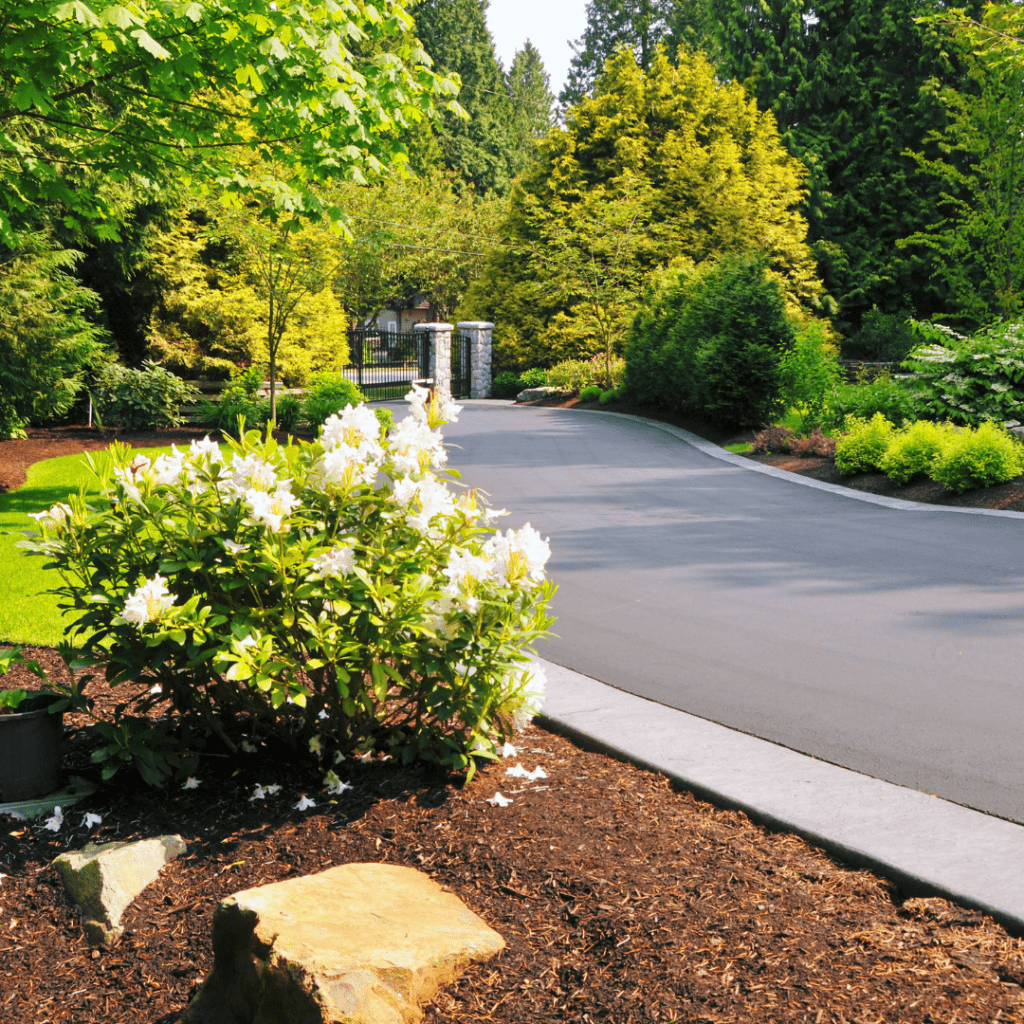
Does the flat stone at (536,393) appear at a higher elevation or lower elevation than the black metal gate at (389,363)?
lower

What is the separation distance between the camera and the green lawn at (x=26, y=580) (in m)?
5.64

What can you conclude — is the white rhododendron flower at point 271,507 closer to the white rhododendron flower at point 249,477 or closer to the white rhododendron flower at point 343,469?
the white rhododendron flower at point 249,477

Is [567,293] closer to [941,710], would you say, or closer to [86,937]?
[941,710]

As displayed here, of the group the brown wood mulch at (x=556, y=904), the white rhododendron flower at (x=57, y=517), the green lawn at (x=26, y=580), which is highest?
the white rhododendron flower at (x=57, y=517)

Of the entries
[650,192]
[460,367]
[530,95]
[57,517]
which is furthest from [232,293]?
[530,95]

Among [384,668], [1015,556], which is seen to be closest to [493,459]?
[1015,556]

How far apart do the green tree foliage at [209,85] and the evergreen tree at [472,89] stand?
4976 cm

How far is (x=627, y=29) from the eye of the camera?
182ft

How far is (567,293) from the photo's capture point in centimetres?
2955

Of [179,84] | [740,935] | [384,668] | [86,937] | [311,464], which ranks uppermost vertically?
[179,84]

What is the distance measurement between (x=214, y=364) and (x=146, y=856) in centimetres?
1990

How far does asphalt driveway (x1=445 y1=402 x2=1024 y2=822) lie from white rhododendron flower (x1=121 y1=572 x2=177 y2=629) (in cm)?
283

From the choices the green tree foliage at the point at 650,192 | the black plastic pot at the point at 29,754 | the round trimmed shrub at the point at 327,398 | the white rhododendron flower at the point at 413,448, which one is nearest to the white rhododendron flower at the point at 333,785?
the black plastic pot at the point at 29,754

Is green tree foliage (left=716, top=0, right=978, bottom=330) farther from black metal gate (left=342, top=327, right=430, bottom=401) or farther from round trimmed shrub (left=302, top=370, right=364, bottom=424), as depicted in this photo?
round trimmed shrub (left=302, top=370, right=364, bottom=424)
